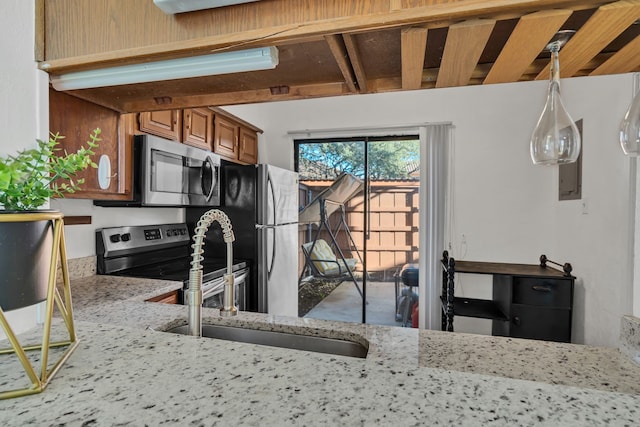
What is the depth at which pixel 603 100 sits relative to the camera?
208 centimetres

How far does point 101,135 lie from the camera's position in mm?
1682

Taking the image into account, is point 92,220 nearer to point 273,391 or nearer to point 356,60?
point 356,60

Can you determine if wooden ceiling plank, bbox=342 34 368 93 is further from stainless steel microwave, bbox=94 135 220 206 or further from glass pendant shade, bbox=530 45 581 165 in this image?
stainless steel microwave, bbox=94 135 220 206

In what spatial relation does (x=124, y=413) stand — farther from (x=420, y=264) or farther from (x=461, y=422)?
(x=420, y=264)

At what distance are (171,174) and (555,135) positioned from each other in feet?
6.67

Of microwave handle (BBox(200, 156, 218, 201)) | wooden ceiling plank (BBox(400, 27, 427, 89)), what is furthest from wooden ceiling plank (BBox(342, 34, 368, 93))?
microwave handle (BBox(200, 156, 218, 201))

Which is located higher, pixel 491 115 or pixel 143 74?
pixel 491 115

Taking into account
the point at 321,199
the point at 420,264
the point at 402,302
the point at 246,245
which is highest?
the point at 321,199

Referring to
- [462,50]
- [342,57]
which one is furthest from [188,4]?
[462,50]

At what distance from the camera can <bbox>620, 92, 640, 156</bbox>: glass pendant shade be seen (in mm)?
819

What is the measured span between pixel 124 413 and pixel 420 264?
307 cm

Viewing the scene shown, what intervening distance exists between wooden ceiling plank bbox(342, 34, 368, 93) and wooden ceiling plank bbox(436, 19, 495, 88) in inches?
8.8

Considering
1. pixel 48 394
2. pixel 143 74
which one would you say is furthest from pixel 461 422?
pixel 143 74

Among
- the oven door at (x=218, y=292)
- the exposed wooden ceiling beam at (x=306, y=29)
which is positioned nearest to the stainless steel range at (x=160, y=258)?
the oven door at (x=218, y=292)
